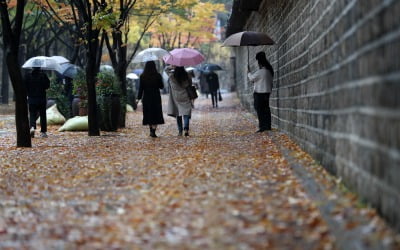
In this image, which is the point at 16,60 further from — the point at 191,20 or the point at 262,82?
the point at 191,20

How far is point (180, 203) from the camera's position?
6566 millimetres

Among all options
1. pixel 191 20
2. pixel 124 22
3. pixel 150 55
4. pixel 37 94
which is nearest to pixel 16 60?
pixel 37 94

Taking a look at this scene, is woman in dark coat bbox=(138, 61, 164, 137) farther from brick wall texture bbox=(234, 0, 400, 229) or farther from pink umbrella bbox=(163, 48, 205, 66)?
brick wall texture bbox=(234, 0, 400, 229)

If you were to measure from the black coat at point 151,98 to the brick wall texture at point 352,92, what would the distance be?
4.39m

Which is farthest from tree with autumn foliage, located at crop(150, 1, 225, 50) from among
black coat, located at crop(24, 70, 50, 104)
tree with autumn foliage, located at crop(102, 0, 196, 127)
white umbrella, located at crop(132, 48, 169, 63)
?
black coat, located at crop(24, 70, 50, 104)

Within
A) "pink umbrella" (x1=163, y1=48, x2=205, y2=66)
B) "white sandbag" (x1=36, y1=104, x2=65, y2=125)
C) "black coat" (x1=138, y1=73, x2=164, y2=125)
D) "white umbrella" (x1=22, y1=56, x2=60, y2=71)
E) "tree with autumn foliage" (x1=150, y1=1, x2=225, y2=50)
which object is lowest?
"white sandbag" (x1=36, y1=104, x2=65, y2=125)

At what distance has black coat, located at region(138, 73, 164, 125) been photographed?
1519 centimetres

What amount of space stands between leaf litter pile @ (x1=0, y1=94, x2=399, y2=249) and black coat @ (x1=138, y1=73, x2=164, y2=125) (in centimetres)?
339

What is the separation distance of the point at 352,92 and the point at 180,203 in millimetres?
1871

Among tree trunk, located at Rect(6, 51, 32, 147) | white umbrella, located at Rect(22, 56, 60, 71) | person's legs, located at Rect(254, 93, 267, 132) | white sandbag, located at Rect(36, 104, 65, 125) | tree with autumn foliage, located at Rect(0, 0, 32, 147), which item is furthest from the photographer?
white sandbag, located at Rect(36, 104, 65, 125)

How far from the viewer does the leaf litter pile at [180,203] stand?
5.02m

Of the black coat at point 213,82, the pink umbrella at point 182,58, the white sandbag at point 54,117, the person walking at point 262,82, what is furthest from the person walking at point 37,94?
the black coat at point 213,82

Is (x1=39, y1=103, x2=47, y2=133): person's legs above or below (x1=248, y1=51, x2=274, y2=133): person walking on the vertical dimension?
below

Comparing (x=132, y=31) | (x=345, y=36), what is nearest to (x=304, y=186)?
(x=345, y=36)
